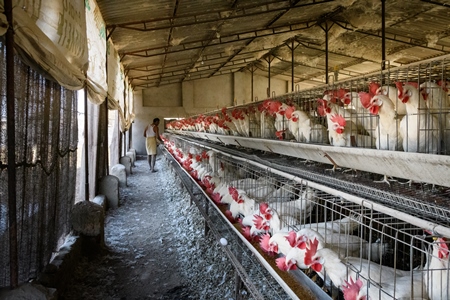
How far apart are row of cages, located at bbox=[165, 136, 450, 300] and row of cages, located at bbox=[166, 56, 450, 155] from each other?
452 millimetres

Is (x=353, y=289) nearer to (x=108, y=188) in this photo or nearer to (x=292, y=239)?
(x=292, y=239)

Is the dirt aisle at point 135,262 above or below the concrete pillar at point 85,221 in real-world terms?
below

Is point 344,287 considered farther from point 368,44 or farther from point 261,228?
point 368,44

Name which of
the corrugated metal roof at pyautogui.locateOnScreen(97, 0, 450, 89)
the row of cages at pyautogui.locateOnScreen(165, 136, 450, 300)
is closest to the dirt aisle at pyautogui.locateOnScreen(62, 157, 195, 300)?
the row of cages at pyautogui.locateOnScreen(165, 136, 450, 300)

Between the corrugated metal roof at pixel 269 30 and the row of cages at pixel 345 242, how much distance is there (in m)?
1.76

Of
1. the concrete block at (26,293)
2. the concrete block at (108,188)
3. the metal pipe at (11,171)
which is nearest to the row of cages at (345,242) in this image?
the concrete block at (26,293)

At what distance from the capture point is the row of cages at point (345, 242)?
133cm

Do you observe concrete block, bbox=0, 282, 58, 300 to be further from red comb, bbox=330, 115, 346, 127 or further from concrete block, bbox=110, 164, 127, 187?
concrete block, bbox=110, 164, 127, 187

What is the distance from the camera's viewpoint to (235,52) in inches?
432

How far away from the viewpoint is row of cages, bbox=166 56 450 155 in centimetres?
188

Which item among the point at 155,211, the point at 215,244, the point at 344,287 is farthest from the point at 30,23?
the point at 155,211

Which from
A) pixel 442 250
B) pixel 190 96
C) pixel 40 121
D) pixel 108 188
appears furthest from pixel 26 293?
pixel 190 96

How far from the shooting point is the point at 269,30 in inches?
347

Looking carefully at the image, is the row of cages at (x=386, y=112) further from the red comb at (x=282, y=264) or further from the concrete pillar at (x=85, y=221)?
the concrete pillar at (x=85, y=221)
